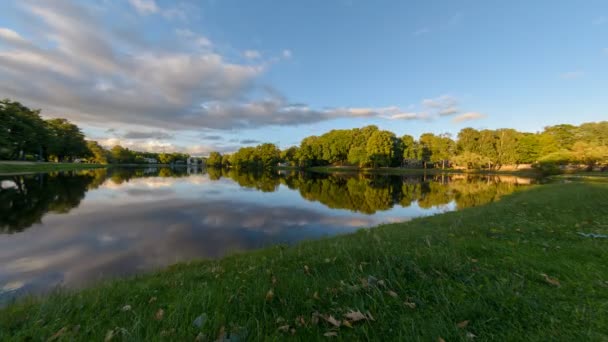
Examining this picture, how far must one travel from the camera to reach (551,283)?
121 inches

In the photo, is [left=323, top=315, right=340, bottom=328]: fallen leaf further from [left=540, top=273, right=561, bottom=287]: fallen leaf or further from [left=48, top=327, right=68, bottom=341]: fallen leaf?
[left=540, top=273, right=561, bottom=287]: fallen leaf

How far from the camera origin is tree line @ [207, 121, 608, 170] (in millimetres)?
73750

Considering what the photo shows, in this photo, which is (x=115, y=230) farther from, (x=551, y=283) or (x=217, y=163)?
(x=217, y=163)

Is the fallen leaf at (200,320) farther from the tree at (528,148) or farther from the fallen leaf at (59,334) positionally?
the tree at (528,148)

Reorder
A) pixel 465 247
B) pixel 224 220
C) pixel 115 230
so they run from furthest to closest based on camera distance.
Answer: pixel 224 220 → pixel 115 230 → pixel 465 247

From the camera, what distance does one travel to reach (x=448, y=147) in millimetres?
87312

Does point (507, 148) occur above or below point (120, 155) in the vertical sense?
below

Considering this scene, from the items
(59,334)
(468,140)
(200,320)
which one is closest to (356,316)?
(200,320)

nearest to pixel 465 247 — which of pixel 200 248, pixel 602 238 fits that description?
pixel 602 238

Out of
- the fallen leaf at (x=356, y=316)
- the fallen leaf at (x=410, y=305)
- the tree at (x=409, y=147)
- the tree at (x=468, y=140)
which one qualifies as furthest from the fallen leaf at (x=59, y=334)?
the tree at (x=468, y=140)

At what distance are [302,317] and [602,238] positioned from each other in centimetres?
804

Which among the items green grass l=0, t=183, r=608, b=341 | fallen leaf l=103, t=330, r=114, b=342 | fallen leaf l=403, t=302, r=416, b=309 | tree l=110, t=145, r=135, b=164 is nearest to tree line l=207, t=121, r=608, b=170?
green grass l=0, t=183, r=608, b=341

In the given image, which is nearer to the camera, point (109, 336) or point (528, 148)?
point (109, 336)

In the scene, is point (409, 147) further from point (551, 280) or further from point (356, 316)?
point (356, 316)
